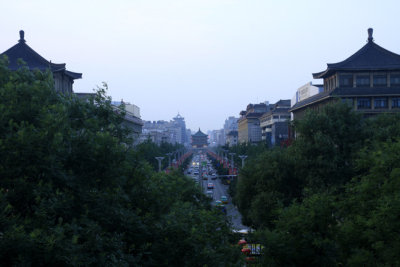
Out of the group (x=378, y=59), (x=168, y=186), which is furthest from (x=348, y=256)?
(x=378, y=59)

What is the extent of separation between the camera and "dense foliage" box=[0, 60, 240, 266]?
9125 mm

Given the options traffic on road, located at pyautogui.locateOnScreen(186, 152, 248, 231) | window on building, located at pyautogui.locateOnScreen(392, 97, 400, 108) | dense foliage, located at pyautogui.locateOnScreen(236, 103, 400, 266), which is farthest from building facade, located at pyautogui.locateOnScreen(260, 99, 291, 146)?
dense foliage, located at pyautogui.locateOnScreen(236, 103, 400, 266)

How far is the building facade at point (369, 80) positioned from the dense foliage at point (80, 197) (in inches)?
1673

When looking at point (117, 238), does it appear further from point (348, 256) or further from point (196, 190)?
point (196, 190)

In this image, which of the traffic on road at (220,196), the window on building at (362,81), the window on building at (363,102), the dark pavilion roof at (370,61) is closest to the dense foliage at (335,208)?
the traffic on road at (220,196)

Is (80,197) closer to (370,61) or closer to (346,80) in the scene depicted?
(346,80)

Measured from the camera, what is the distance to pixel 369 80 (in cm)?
5288

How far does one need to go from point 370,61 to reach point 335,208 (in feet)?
133

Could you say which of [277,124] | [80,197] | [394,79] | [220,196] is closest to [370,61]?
[394,79]

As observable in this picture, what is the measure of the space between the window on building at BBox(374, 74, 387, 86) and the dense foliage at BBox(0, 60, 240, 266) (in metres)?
45.1

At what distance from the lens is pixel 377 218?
14047mm

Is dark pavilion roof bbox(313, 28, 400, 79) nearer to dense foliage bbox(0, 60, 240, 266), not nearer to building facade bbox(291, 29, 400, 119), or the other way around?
building facade bbox(291, 29, 400, 119)

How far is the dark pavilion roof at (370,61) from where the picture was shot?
5191 centimetres

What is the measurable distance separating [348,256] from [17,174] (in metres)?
12.1
